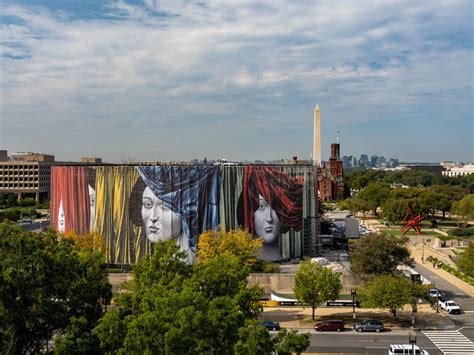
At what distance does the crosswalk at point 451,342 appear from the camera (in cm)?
3519

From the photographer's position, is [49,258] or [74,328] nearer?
[74,328]

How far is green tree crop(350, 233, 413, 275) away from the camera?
153 feet

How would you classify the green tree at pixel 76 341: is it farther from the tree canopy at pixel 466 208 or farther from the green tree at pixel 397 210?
the tree canopy at pixel 466 208

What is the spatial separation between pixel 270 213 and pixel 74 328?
39.5 meters

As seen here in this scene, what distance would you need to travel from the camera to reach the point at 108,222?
207 feet

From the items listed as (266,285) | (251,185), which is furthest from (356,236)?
(266,285)

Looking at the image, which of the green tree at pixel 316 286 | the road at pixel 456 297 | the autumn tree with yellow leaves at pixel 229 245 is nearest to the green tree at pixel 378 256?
the green tree at pixel 316 286

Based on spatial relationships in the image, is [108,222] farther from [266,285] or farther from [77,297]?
[77,297]

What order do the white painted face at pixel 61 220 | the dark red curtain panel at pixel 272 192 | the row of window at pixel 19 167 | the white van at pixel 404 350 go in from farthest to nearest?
the row of window at pixel 19 167, the white painted face at pixel 61 220, the dark red curtain panel at pixel 272 192, the white van at pixel 404 350

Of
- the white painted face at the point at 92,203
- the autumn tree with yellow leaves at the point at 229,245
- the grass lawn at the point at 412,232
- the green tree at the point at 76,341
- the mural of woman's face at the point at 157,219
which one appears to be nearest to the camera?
the green tree at the point at 76,341

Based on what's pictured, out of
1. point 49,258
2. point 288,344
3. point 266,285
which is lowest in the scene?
point 266,285

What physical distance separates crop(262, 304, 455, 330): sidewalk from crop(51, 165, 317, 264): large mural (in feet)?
54.4

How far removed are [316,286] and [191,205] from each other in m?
23.1

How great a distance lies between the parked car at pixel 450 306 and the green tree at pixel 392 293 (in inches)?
200
